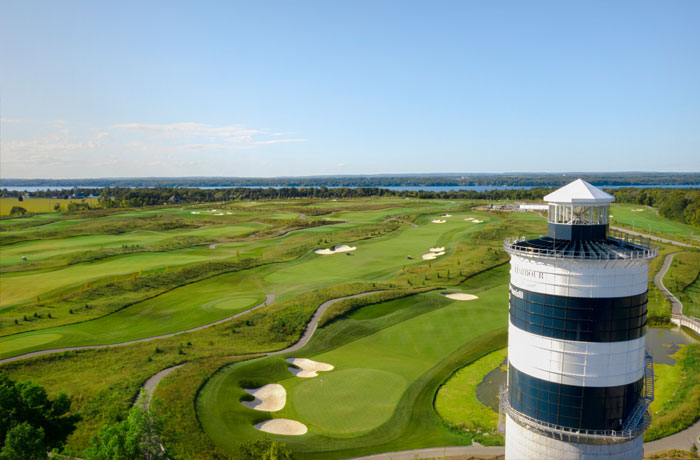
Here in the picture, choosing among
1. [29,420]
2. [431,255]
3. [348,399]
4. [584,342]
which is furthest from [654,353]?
[29,420]

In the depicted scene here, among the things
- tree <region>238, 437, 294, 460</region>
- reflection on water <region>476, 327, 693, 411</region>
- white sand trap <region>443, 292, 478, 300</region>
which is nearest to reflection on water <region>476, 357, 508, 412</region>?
reflection on water <region>476, 327, 693, 411</region>

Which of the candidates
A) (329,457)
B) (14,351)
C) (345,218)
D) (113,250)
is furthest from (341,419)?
(345,218)

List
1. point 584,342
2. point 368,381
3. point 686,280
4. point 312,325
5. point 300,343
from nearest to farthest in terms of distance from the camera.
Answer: point 584,342 < point 368,381 < point 300,343 < point 312,325 < point 686,280

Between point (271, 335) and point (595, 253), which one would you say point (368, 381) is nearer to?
point (271, 335)

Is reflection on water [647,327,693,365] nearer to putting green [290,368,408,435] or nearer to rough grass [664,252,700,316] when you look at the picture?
rough grass [664,252,700,316]

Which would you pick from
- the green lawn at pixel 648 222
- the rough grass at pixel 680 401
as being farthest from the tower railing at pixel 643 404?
the green lawn at pixel 648 222

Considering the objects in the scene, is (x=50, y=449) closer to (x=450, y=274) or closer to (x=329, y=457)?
(x=329, y=457)
